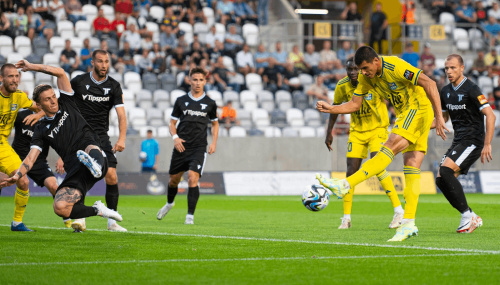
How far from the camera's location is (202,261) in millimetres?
7320

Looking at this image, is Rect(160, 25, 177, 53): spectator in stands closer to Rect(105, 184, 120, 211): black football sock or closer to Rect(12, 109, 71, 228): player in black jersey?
Rect(12, 109, 71, 228): player in black jersey

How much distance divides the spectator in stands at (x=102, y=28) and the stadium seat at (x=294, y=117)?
6275 mm

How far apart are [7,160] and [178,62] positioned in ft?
52.1

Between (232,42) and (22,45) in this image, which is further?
(232,42)

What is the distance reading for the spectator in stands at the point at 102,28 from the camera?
2652 centimetres

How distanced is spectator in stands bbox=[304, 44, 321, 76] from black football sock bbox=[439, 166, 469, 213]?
60.5 feet

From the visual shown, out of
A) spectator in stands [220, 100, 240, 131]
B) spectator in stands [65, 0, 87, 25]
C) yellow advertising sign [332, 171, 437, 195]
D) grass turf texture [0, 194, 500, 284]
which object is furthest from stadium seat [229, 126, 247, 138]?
grass turf texture [0, 194, 500, 284]

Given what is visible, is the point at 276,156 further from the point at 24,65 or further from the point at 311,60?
the point at 24,65

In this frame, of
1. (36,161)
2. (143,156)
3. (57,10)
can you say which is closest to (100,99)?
(36,161)

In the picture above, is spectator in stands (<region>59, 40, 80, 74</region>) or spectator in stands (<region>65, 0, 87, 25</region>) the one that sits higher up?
spectator in stands (<region>65, 0, 87, 25</region>)

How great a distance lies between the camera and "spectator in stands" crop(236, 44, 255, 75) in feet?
91.3

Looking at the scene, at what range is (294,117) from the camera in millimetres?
27203

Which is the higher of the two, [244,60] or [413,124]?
[244,60]

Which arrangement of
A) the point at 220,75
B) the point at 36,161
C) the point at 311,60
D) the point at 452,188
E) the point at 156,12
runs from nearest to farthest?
1. the point at 452,188
2. the point at 36,161
3. the point at 220,75
4. the point at 156,12
5. the point at 311,60
